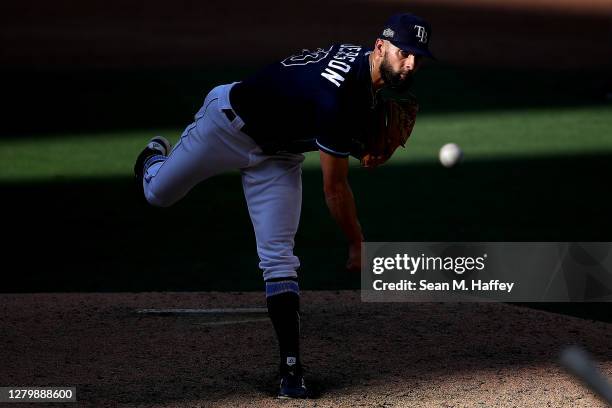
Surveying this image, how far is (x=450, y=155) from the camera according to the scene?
9117 mm

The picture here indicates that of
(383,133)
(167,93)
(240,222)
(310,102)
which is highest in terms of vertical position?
(310,102)

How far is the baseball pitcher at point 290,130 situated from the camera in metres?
3.96

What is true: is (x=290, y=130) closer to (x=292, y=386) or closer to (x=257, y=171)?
(x=257, y=171)

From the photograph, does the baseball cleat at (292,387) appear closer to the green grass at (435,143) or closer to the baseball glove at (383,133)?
the baseball glove at (383,133)

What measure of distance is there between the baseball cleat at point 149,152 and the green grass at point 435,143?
155 inches

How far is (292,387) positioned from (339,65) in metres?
1.29

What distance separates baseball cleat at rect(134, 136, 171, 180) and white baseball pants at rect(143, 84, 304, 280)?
2.09ft

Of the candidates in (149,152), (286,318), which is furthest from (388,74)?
(149,152)

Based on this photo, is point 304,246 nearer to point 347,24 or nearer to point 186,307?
point 186,307

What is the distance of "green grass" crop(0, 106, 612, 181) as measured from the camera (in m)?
9.41

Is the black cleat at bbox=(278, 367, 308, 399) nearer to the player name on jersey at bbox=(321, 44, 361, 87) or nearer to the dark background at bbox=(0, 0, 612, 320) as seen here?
the player name on jersey at bbox=(321, 44, 361, 87)

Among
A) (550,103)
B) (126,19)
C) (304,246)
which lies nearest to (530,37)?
(550,103)

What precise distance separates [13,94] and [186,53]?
3.58 m

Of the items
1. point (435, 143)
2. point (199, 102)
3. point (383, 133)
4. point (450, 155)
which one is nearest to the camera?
point (383, 133)
